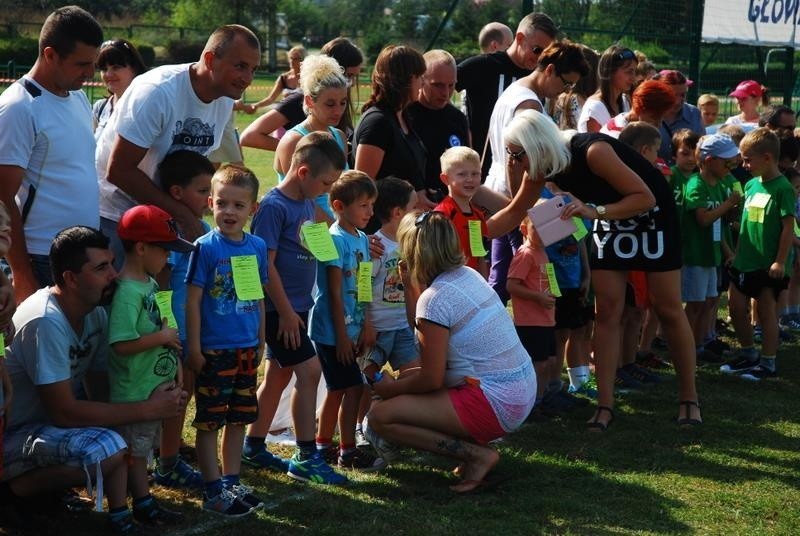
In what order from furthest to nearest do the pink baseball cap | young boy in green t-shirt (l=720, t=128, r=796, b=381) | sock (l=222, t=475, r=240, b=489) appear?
the pink baseball cap → young boy in green t-shirt (l=720, t=128, r=796, b=381) → sock (l=222, t=475, r=240, b=489)

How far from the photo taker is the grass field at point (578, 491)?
4238mm

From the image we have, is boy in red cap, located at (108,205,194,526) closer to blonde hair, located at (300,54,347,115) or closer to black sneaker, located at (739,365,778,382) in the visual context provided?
blonde hair, located at (300,54,347,115)

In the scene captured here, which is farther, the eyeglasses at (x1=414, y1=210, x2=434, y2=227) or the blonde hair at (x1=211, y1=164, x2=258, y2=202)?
A: the eyeglasses at (x1=414, y1=210, x2=434, y2=227)

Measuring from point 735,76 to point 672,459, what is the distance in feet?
46.4

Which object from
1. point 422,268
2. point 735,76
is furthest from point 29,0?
point 422,268

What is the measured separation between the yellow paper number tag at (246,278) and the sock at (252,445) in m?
0.99

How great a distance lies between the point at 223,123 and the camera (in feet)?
15.7

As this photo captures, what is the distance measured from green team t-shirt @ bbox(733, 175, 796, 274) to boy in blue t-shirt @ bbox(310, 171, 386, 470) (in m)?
3.24

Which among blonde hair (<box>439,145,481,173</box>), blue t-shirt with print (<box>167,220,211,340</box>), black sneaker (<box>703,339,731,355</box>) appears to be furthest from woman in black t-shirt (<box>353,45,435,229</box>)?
black sneaker (<box>703,339,731,355</box>)

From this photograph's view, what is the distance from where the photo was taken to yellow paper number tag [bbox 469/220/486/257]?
5.42m

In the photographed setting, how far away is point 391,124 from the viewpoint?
556 centimetres

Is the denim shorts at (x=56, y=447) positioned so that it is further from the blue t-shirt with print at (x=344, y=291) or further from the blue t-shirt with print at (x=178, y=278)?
the blue t-shirt with print at (x=344, y=291)

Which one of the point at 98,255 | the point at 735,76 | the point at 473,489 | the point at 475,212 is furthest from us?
the point at 735,76

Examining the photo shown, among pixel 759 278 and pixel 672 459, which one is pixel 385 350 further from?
pixel 759 278
